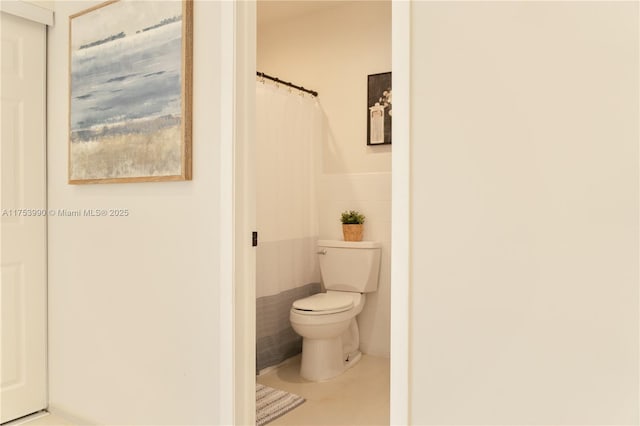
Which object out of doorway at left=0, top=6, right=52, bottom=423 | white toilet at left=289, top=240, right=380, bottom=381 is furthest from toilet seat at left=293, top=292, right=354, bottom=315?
doorway at left=0, top=6, right=52, bottom=423

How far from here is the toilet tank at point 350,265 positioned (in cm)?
333

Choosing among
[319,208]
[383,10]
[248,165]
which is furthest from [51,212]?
[383,10]

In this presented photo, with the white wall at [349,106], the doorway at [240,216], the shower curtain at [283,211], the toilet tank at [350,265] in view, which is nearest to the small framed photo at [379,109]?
the white wall at [349,106]

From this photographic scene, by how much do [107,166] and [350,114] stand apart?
1832 millimetres

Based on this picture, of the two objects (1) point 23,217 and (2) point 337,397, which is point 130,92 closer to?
(1) point 23,217

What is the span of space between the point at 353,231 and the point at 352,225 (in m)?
0.04

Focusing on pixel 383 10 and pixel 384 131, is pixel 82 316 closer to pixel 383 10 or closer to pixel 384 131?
pixel 384 131

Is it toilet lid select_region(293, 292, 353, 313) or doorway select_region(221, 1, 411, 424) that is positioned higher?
doorway select_region(221, 1, 411, 424)

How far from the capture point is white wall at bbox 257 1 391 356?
3436 millimetres

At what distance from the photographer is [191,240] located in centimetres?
201

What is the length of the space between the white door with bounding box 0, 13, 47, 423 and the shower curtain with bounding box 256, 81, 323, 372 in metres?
1.18

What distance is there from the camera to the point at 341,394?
2.80 meters
